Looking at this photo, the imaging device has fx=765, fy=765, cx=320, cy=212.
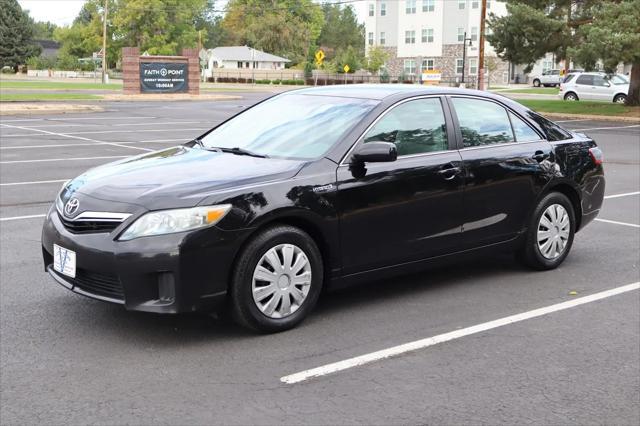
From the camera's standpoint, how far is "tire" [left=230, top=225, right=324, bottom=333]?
15.9 ft

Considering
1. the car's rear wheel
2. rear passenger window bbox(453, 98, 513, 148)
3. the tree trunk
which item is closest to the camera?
rear passenger window bbox(453, 98, 513, 148)

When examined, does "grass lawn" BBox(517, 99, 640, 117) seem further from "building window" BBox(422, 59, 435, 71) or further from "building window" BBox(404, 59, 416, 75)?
"building window" BBox(404, 59, 416, 75)

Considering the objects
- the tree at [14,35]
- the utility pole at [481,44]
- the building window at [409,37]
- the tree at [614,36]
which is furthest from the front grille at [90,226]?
the tree at [14,35]

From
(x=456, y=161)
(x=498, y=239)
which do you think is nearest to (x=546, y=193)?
(x=498, y=239)

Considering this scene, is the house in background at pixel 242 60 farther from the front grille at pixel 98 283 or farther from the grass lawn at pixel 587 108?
the front grille at pixel 98 283

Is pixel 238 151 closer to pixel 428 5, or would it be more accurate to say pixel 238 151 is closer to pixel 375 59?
pixel 375 59

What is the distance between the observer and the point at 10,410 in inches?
154

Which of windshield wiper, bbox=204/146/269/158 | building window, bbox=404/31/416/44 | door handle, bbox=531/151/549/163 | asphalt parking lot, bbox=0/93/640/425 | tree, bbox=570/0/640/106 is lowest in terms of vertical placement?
asphalt parking lot, bbox=0/93/640/425

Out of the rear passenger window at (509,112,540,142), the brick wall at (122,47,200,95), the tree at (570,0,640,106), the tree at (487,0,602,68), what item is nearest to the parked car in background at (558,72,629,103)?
the tree at (487,0,602,68)

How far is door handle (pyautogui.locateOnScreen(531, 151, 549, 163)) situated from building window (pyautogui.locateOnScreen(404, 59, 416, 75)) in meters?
80.8

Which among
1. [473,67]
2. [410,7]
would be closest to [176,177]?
[473,67]

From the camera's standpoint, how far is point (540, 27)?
3256cm

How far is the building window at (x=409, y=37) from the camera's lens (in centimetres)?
8538

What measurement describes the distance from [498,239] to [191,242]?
287cm
